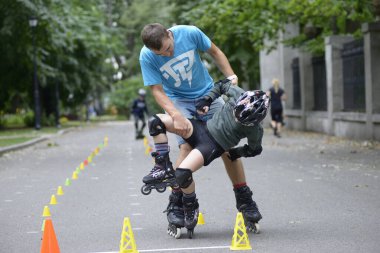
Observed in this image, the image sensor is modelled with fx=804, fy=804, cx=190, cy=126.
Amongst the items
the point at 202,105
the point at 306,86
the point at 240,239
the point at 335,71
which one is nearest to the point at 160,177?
the point at 202,105

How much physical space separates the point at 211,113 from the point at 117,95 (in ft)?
217

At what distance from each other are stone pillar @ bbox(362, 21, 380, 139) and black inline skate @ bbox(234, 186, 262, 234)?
13.3 meters

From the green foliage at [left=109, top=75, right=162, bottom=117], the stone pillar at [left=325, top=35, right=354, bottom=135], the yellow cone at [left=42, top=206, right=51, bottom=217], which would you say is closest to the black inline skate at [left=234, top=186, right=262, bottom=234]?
the yellow cone at [left=42, top=206, right=51, bottom=217]

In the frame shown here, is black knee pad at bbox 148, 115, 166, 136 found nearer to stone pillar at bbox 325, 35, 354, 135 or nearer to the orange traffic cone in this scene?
the orange traffic cone

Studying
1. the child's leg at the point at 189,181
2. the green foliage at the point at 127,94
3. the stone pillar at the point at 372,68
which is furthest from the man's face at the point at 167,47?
the green foliage at the point at 127,94

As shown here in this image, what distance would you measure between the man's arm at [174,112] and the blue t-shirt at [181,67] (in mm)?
97

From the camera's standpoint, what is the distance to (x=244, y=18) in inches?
826

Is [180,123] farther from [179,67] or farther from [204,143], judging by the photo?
[179,67]

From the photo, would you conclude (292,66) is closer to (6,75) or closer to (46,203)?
(6,75)

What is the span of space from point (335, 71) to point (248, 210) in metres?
17.5

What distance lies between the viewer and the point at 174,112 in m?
6.69

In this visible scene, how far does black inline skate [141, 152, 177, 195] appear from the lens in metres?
6.69

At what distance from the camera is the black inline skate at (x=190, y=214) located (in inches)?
266

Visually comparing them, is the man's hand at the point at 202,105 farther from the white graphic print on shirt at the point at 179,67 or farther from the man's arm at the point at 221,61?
the man's arm at the point at 221,61
